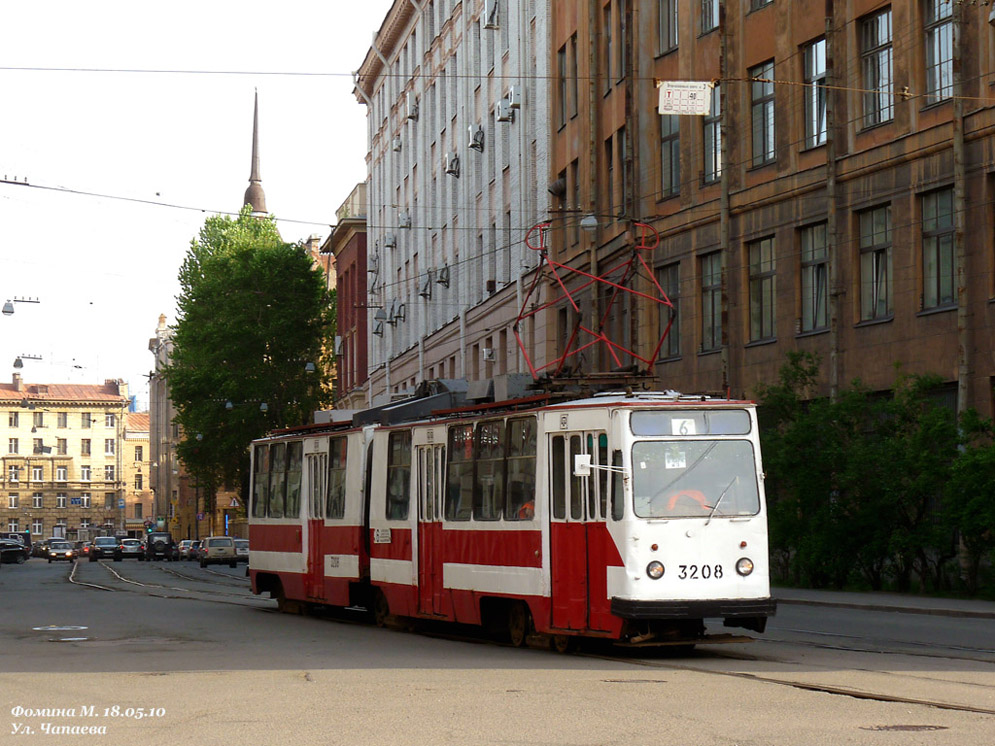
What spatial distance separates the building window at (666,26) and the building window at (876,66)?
7.90 m

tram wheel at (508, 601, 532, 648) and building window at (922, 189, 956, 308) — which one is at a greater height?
building window at (922, 189, 956, 308)

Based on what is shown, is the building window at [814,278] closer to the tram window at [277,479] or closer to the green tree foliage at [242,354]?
the tram window at [277,479]

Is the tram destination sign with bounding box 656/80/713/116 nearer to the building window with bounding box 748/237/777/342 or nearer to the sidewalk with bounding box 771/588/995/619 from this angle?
the building window with bounding box 748/237/777/342

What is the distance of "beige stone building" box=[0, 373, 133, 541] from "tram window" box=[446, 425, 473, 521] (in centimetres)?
13774

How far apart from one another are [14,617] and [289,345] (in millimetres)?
49214

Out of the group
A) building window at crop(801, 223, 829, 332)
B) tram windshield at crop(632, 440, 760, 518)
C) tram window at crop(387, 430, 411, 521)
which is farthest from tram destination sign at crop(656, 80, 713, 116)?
tram windshield at crop(632, 440, 760, 518)

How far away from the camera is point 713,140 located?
35625 millimetres

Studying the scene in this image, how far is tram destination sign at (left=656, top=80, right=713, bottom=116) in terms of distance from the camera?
26.3m

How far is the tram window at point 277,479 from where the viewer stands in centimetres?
2486

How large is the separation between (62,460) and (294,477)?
138m

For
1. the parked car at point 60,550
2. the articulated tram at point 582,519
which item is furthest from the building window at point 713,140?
the parked car at point 60,550

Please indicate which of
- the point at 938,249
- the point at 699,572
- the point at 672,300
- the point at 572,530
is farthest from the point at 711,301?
the point at 699,572

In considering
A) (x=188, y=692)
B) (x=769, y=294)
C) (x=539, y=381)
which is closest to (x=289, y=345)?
(x=769, y=294)

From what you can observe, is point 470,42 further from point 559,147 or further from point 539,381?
point 539,381
